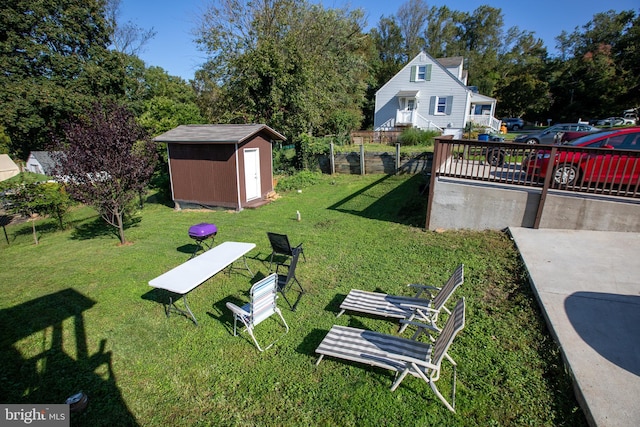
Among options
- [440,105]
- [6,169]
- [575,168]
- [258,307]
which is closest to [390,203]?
[575,168]

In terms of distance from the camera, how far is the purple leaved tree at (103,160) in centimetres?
730

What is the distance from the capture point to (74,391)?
350 cm

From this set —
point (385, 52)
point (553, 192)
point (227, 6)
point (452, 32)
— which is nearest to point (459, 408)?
point (553, 192)

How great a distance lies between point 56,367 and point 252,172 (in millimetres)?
9042

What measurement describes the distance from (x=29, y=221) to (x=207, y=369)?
48.6 feet

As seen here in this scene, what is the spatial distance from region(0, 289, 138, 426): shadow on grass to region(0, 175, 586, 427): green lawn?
0.06ft

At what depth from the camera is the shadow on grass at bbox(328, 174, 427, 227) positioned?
29.9ft

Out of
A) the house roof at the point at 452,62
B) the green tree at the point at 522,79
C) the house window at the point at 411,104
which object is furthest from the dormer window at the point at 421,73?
the green tree at the point at 522,79

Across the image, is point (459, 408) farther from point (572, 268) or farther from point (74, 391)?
point (74, 391)

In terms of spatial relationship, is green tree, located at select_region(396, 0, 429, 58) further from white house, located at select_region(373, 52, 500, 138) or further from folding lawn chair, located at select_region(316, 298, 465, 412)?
folding lawn chair, located at select_region(316, 298, 465, 412)

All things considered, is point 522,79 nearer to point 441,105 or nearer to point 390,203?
point 441,105

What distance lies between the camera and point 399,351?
3.48m

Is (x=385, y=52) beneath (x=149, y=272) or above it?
above

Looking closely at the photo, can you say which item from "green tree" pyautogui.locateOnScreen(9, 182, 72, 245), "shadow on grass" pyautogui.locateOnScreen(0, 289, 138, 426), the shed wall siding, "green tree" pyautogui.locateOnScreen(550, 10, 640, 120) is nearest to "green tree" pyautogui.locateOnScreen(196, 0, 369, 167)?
the shed wall siding
